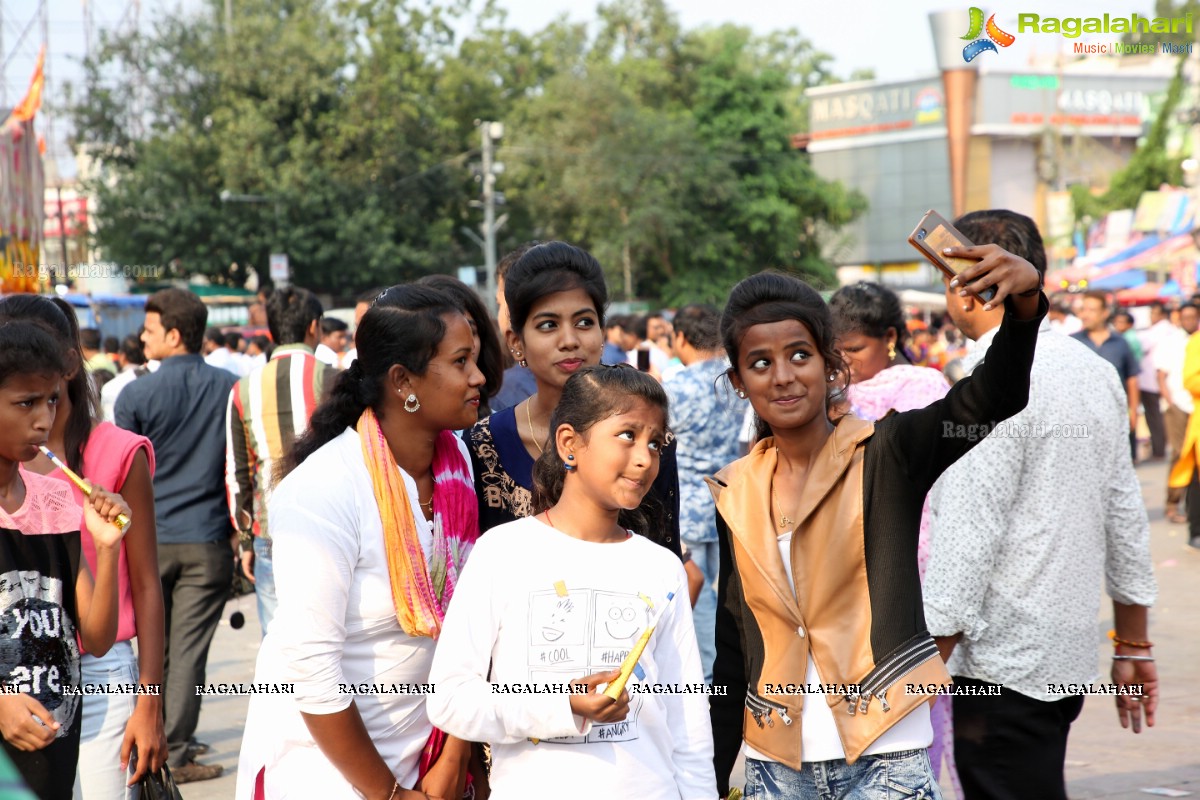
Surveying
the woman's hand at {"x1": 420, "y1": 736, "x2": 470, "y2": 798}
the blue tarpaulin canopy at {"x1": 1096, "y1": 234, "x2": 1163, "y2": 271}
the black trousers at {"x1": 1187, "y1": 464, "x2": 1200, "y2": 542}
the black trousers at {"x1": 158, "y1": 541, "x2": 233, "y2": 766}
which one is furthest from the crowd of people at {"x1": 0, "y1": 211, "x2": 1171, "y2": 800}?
the blue tarpaulin canopy at {"x1": 1096, "y1": 234, "x2": 1163, "y2": 271}

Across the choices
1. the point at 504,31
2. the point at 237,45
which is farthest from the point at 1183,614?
the point at 504,31

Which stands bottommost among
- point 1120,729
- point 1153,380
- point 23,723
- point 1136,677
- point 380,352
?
point 1120,729

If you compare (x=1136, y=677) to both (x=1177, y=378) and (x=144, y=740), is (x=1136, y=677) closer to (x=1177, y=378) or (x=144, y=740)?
(x=144, y=740)

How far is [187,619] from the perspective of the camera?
5.98 meters

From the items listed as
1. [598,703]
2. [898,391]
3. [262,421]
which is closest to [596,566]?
[598,703]

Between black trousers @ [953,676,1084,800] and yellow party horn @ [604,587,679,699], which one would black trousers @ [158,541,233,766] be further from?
yellow party horn @ [604,587,679,699]

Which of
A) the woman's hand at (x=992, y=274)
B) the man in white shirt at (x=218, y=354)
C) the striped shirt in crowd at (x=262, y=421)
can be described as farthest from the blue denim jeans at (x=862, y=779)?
the man in white shirt at (x=218, y=354)

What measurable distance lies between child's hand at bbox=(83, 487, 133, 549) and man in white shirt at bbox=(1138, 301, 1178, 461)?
14.3m

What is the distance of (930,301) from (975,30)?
33272mm

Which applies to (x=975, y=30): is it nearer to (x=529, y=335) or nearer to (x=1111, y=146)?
(x=529, y=335)

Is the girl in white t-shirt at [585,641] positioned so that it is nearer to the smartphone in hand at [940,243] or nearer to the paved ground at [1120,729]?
the smartphone in hand at [940,243]

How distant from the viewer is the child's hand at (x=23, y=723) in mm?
2791

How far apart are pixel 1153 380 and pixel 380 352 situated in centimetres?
1548

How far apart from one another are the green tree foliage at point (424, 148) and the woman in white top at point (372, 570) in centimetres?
3183
